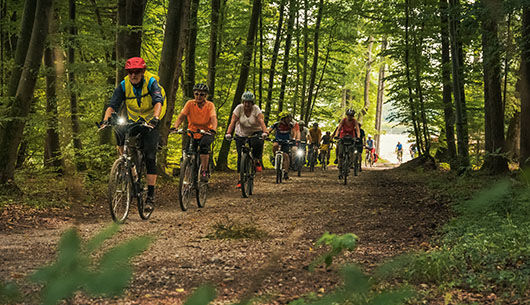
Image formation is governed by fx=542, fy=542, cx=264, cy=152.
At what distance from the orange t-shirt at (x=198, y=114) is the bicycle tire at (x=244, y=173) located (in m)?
1.83

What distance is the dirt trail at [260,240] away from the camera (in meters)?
3.67

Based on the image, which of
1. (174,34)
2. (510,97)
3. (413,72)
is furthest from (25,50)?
(510,97)

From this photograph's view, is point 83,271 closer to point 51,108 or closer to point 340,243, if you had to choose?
point 340,243

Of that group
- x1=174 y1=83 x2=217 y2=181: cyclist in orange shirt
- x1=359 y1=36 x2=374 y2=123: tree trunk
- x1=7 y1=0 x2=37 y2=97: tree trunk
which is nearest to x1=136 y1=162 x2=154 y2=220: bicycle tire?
x1=174 y1=83 x2=217 y2=181: cyclist in orange shirt

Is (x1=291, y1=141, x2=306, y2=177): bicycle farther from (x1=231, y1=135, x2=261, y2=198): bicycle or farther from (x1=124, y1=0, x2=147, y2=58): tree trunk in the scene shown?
(x1=124, y1=0, x2=147, y2=58): tree trunk

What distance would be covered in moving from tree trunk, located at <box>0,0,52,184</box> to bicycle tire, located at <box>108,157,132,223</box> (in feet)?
11.1

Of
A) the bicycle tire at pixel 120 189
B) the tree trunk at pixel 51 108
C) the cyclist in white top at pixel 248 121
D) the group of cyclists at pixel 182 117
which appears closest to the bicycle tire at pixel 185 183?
the group of cyclists at pixel 182 117

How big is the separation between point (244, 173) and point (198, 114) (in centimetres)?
230

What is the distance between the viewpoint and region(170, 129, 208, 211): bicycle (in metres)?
9.22

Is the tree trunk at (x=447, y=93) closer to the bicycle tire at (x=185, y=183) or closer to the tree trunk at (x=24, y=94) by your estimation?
the bicycle tire at (x=185, y=183)

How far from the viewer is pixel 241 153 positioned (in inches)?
470

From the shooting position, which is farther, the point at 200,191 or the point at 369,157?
the point at 369,157

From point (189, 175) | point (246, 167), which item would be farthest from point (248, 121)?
point (189, 175)

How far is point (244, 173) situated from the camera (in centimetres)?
1183
